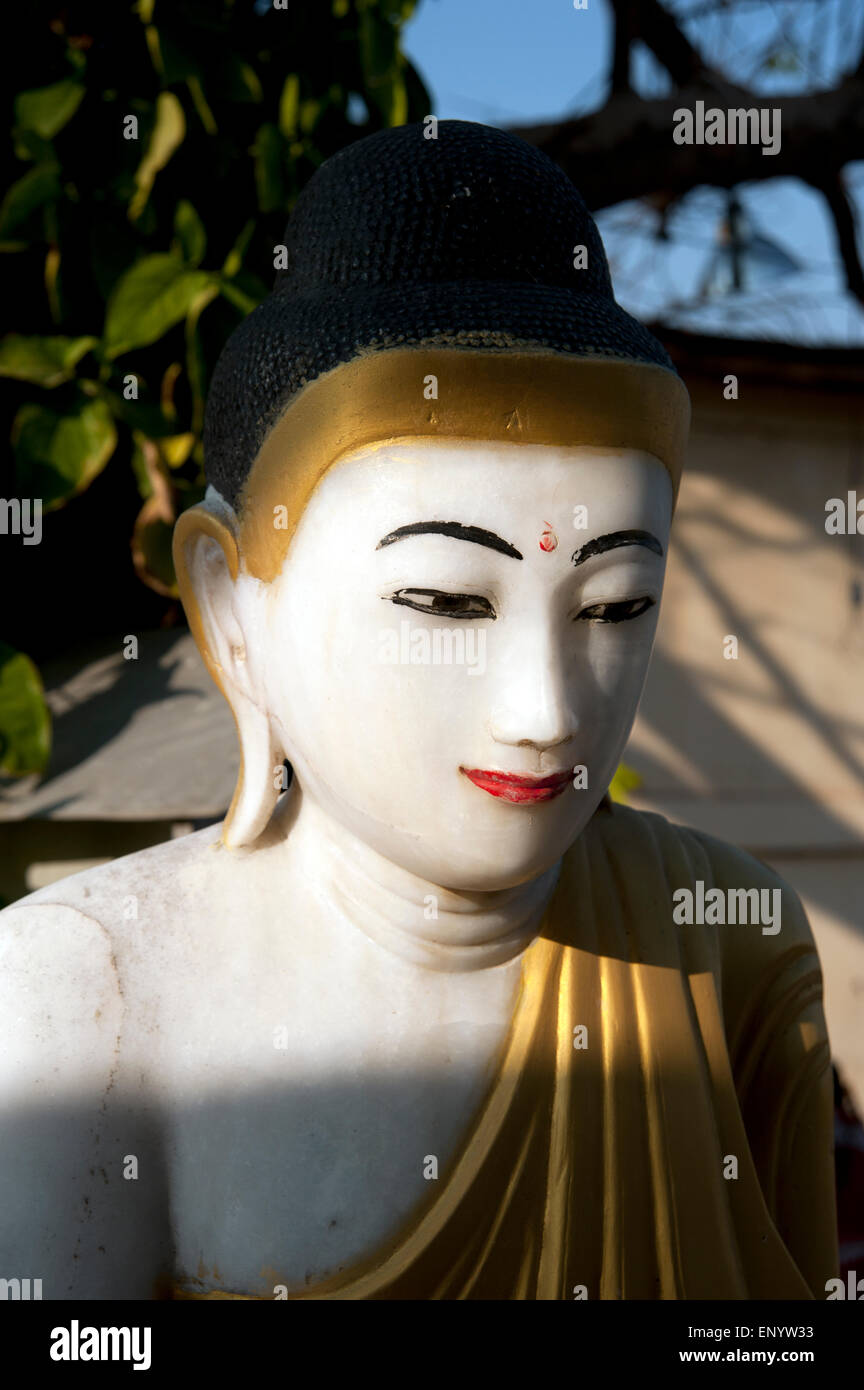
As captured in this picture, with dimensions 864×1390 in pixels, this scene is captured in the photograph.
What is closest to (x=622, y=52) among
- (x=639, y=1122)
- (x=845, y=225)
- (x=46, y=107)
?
(x=845, y=225)

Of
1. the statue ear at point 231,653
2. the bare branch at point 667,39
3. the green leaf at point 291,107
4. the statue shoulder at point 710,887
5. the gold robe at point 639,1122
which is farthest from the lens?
the bare branch at point 667,39

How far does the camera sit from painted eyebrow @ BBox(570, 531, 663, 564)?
1.18 meters

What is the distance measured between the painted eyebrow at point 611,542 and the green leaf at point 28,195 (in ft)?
5.93

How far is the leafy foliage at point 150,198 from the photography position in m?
2.53

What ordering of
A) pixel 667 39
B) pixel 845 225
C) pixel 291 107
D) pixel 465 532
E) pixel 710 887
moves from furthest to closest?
pixel 845 225, pixel 667 39, pixel 291 107, pixel 710 887, pixel 465 532

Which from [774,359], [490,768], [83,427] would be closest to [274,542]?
[490,768]

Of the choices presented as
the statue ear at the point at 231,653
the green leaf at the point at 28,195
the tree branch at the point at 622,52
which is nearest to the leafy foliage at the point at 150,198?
the green leaf at the point at 28,195

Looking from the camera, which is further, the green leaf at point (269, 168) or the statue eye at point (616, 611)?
the green leaf at point (269, 168)

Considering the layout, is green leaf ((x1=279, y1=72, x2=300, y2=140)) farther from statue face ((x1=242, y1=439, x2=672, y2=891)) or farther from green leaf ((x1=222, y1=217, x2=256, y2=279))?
statue face ((x1=242, y1=439, x2=672, y2=891))

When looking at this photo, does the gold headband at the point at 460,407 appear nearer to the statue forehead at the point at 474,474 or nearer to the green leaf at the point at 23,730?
the statue forehead at the point at 474,474

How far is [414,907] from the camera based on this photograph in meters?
1.34

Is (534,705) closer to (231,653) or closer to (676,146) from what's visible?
(231,653)

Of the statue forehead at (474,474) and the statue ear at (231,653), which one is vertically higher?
the statue forehead at (474,474)

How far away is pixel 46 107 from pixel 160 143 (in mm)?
226
